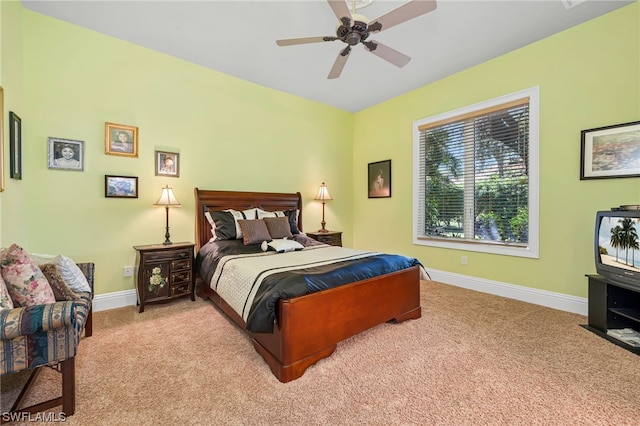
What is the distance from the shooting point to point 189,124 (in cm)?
354

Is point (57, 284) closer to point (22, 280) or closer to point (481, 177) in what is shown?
point (22, 280)

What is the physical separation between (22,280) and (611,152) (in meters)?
4.72

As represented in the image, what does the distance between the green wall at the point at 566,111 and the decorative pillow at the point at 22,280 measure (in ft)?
13.9

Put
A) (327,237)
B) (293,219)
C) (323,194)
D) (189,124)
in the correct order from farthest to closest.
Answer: (323,194), (327,237), (293,219), (189,124)

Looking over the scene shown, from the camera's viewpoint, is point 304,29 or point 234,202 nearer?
point 304,29

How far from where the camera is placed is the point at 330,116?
507 centimetres

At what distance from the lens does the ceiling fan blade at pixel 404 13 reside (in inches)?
73.0

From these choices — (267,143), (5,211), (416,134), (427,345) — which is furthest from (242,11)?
(427,345)

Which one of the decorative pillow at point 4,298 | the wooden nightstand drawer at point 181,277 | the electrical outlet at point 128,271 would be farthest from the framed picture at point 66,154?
the decorative pillow at point 4,298

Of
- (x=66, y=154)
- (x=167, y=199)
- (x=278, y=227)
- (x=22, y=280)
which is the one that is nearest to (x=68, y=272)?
(x=22, y=280)

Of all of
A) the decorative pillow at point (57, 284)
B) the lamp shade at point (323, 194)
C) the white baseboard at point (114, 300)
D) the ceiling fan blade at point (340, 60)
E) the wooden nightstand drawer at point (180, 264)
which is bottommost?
the white baseboard at point (114, 300)

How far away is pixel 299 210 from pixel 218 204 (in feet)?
4.33

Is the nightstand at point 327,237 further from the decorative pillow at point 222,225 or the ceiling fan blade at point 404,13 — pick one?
the ceiling fan blade at point 404,13

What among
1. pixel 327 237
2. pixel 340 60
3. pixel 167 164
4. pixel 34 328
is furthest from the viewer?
pixel 327 237
